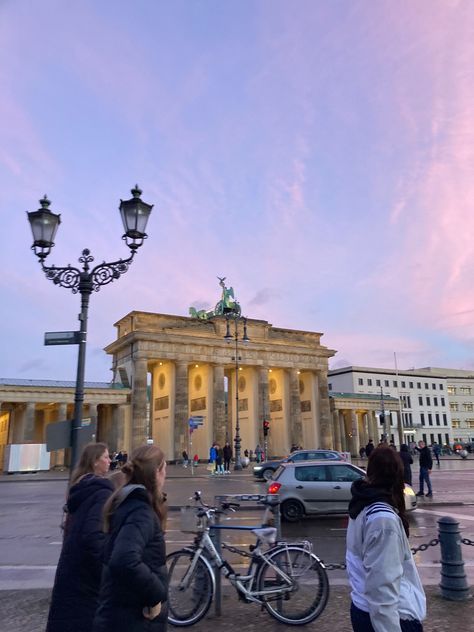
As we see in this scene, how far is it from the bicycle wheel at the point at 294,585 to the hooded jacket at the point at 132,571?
3.23 meters

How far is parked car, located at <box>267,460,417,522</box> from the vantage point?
1383 centimetres

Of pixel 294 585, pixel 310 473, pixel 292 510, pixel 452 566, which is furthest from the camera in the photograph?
pixel 310 473

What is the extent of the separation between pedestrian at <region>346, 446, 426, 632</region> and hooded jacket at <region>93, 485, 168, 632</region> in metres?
1.20

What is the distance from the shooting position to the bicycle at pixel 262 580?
5859 millimetres

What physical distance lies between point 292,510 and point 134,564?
11.9m

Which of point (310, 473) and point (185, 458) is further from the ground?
point (185, 458)

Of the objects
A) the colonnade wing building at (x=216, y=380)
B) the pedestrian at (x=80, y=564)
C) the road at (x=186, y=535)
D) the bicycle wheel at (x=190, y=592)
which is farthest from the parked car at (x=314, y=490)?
the colonnade wing building at (x=216, y=380)

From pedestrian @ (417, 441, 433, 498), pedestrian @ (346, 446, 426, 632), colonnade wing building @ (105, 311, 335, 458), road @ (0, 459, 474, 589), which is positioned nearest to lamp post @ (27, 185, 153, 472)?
road @ (0, 459, 474, 589)

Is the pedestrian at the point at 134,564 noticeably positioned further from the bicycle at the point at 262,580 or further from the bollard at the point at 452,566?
the bollard at the point at 452,566

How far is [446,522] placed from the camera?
6.66 metres

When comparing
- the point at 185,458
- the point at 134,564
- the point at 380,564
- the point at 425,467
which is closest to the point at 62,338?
the point at 134,564

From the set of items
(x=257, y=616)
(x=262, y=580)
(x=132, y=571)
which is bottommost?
(x=257, y=616)

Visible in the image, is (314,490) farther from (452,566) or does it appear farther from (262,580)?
(262,580)

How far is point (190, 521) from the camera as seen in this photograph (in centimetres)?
608
